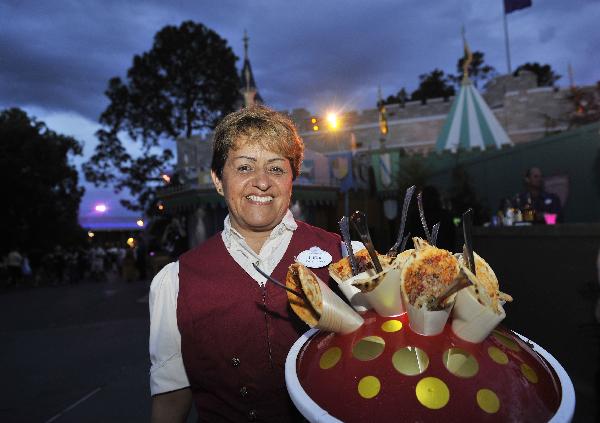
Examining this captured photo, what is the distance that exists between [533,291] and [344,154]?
42.2 ft

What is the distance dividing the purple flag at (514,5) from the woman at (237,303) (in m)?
22.0

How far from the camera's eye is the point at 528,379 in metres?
0.86

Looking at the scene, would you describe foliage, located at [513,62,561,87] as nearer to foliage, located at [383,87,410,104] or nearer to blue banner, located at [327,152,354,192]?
foliage, located at [383,87,410,104]

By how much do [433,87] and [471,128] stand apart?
3360 cm

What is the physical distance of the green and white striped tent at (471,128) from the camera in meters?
15.4

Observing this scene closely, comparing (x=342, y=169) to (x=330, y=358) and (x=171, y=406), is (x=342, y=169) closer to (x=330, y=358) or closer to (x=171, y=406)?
(x=171, y=406)

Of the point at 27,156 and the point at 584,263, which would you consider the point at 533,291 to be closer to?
the point at 584,263

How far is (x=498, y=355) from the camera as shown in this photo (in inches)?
34.3

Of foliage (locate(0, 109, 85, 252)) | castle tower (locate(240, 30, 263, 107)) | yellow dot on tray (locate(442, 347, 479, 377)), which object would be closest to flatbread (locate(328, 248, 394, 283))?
yellow dot on tray (locate(442, 347, 479, 377))

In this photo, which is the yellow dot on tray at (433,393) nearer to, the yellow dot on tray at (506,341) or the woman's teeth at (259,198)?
the yellow dot on tray at (506,341)

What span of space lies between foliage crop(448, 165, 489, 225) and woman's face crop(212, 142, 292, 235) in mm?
9288

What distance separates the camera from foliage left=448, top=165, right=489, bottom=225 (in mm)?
10644

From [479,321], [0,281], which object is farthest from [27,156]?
[479,321]

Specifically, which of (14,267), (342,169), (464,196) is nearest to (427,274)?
(464,196)
